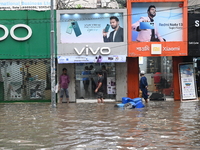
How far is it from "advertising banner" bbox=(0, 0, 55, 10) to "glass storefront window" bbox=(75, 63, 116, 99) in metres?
3.93

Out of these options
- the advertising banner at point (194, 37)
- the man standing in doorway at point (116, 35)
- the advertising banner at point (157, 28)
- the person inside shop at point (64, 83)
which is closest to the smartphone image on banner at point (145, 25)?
the advertising banner at point (157, 28)

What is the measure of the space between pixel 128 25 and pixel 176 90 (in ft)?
15.6

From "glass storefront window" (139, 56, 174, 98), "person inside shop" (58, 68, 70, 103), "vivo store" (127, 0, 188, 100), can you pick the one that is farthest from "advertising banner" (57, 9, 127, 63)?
"glass storefront window" (139, 56, 174, 98)

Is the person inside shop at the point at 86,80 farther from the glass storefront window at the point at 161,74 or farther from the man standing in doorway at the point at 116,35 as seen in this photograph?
the glass storefront window at the point at 161,74

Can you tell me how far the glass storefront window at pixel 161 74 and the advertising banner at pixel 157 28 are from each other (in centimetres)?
114

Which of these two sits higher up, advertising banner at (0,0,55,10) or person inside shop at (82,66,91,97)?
advertising banner at (0,0,55,10)

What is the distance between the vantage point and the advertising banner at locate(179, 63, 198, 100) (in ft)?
67.8

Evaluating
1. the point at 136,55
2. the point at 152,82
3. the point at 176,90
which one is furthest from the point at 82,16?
the point at 176,90

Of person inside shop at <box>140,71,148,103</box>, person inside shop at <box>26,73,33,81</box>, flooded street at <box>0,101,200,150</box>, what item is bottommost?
flooded street at <box>0,101,200,150</box>

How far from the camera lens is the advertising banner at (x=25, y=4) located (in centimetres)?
2080

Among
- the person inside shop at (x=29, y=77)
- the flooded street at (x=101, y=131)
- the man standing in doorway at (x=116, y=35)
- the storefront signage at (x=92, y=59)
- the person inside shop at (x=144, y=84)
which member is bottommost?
→ the flooded street at (x=101, y=131)

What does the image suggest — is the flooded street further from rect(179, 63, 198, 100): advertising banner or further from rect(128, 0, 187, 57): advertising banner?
rect(128, 0, 187, 57): advertising banner

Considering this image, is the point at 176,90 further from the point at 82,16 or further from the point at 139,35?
the point at 82,16

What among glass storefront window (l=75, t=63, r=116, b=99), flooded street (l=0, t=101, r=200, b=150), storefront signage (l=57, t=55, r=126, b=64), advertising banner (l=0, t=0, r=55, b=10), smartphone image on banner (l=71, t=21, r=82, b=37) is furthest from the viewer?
glass storefront window (l=75, t=63, r=116, b=99)
